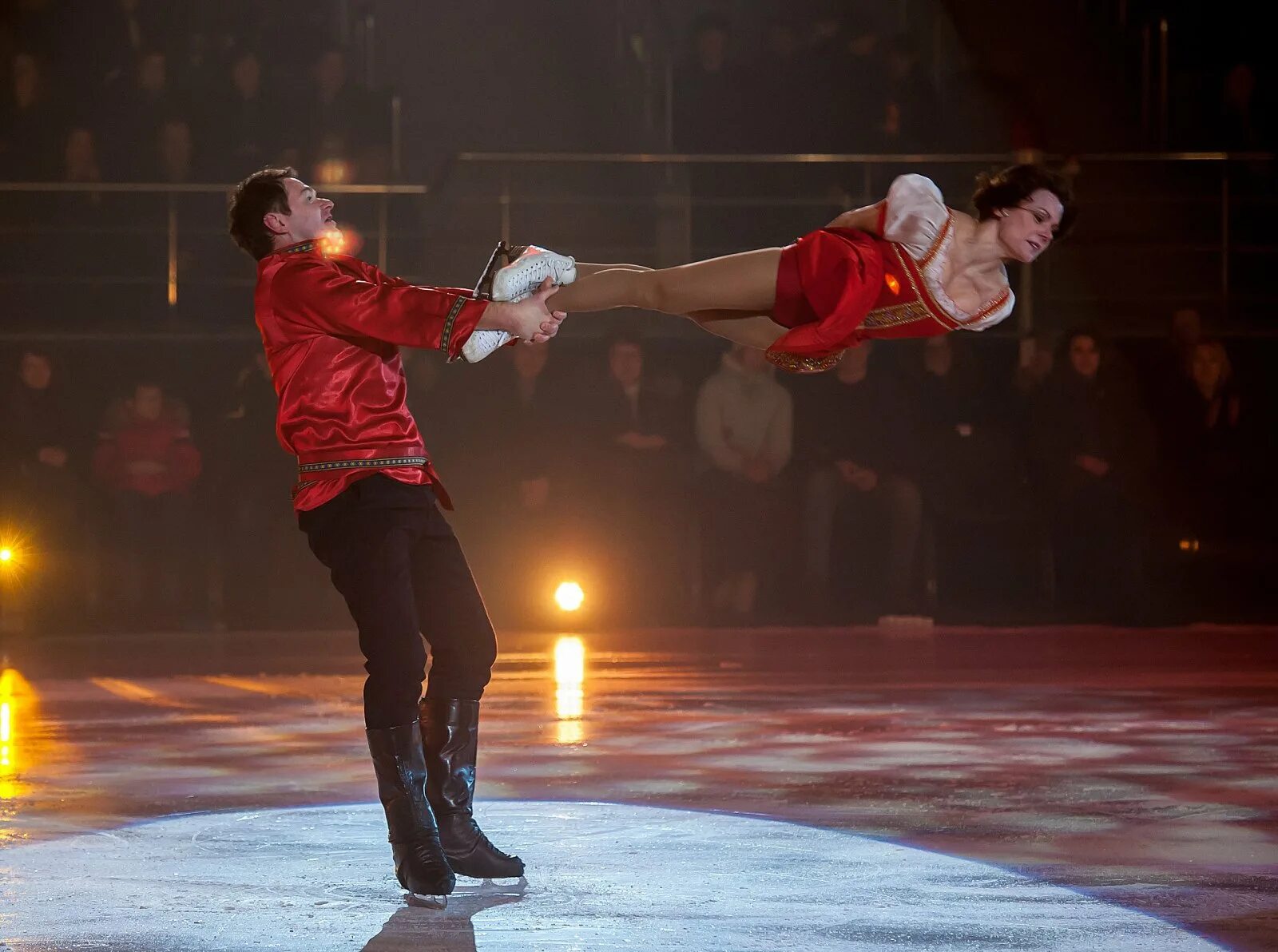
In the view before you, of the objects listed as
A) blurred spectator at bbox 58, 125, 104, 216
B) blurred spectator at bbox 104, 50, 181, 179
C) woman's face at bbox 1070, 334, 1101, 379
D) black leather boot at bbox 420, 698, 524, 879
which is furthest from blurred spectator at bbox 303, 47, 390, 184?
black leather boot at bbox 420, 698, 524, 879

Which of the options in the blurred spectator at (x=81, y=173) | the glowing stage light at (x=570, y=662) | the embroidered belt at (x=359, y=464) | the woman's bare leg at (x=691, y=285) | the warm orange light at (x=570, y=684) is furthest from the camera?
the blurred spectator at (x=81, y=173)

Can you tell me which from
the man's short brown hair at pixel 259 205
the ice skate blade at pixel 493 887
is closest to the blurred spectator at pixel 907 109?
the man's short brown hair at pixel 259 205

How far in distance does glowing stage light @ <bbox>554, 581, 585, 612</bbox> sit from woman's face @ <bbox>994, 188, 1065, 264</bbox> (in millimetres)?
5606

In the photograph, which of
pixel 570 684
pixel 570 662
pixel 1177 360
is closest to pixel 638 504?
pixel 570 662

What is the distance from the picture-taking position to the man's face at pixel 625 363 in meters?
9.90

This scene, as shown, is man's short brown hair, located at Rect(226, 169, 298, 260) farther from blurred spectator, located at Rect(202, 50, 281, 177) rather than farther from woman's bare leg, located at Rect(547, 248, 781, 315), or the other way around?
blurred spectator, located at Rect(202, 50, 281, 177)

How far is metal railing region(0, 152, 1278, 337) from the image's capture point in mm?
10812

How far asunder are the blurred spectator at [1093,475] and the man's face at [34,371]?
5588 mm

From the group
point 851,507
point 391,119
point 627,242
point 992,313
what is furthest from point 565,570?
point 992,313

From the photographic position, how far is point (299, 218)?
13.2ft

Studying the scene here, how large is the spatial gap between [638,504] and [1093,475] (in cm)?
254

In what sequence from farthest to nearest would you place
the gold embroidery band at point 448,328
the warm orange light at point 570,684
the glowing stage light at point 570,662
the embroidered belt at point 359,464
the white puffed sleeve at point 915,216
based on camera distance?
the glowing stage light at point 570,662 < the warm orange light at point 570,684 < the white puffed sleeve at point 915,216 < the embroidered belt at point 359,464 < the gold embroidery band at point 448,328

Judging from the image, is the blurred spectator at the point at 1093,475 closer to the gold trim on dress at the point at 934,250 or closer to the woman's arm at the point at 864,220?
the woman's arm at the point at 864,220

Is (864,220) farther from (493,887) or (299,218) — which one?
(493,887)
